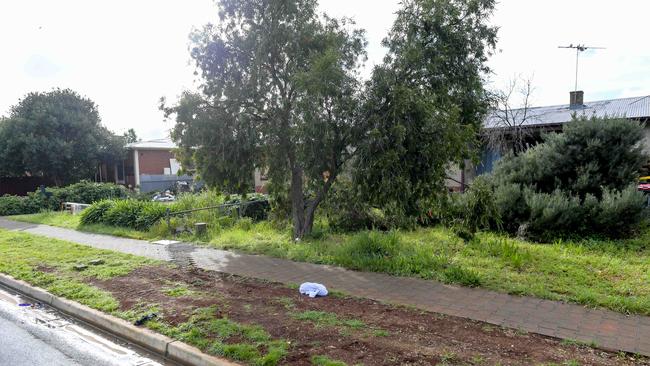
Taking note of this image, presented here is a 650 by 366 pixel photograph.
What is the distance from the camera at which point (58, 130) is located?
95.2ft

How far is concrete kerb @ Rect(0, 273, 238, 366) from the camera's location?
443 cm

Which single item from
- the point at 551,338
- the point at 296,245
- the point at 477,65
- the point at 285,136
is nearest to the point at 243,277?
the point at 296,245

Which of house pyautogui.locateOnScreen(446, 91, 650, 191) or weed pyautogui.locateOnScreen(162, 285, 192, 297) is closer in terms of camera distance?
weed pyautogui.locateOnScreen(162, 285, 192, 297)

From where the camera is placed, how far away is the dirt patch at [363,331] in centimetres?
407

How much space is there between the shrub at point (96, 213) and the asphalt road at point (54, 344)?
9.15 m

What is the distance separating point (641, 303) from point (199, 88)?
9.17 metres

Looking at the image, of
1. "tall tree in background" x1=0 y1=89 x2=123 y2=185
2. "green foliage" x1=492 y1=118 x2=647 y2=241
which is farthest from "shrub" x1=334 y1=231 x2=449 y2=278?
"tall tree in background" x1=0 y1=89 x2=123 y2=185

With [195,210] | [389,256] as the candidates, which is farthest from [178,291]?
[195,210]

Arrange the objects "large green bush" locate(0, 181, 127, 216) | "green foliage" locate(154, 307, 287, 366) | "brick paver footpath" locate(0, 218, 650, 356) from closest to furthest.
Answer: "green foliage" locate(154, 307, 287, 366), "brick paver footpath" locate(0, 218, 650, 356), "large green bush" locate(0, 181, 127, 216)

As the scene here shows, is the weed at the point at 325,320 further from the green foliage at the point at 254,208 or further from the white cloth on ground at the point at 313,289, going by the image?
the green foliage at the point at 254,208

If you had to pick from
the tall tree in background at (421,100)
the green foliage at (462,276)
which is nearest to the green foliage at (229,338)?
the green foliage at (462,276)

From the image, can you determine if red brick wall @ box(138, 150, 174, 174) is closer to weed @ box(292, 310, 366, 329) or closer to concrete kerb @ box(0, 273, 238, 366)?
concrete kerb @ box(0, 273, 238, 366)

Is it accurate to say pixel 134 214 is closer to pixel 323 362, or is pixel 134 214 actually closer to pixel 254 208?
pixel 254 208

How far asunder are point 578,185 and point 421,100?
482cm
